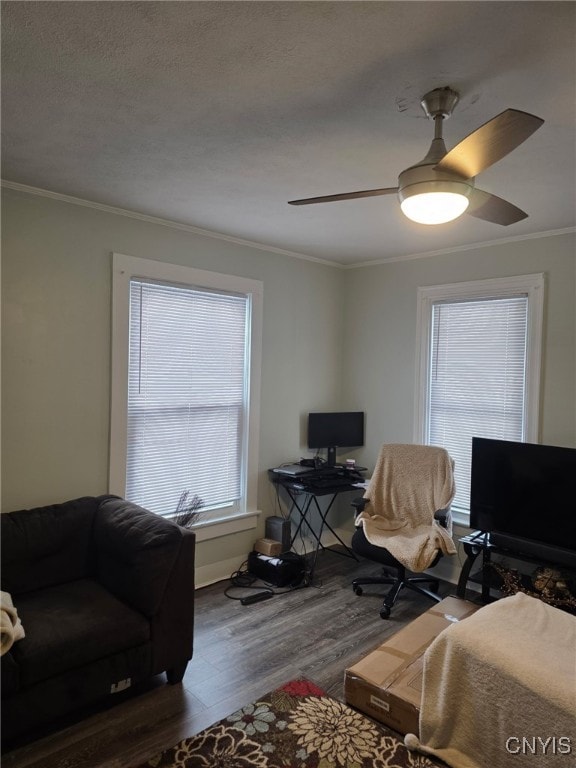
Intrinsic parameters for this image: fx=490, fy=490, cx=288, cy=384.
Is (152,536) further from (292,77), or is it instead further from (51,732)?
(292,77)

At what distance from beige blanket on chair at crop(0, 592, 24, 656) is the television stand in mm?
2544

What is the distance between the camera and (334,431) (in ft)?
14.4

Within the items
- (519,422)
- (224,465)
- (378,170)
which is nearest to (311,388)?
(224,465)

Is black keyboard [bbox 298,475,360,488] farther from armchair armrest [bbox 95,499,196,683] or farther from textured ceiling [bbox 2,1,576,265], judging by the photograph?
textured ceiling [bbox 2,1,576,265]

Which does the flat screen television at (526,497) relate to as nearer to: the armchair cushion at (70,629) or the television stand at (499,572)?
the television stand at (499,572)

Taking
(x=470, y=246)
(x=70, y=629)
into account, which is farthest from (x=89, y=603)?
(x=470, y=246)

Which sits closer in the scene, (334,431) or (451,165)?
(451,165)

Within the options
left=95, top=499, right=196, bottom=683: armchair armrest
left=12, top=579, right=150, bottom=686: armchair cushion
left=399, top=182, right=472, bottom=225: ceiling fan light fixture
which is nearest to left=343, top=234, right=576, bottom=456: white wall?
left=399, top=182, right=472, bottom=225: ceiling fan light fixture

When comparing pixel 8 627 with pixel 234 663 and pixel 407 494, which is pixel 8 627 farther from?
pixel 407 494

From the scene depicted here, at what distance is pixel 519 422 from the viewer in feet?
11.7

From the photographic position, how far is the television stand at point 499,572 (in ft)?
9.62

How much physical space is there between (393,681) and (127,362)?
237 cm

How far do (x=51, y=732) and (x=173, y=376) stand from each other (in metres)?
2.10

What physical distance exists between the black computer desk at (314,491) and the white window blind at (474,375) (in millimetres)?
826
